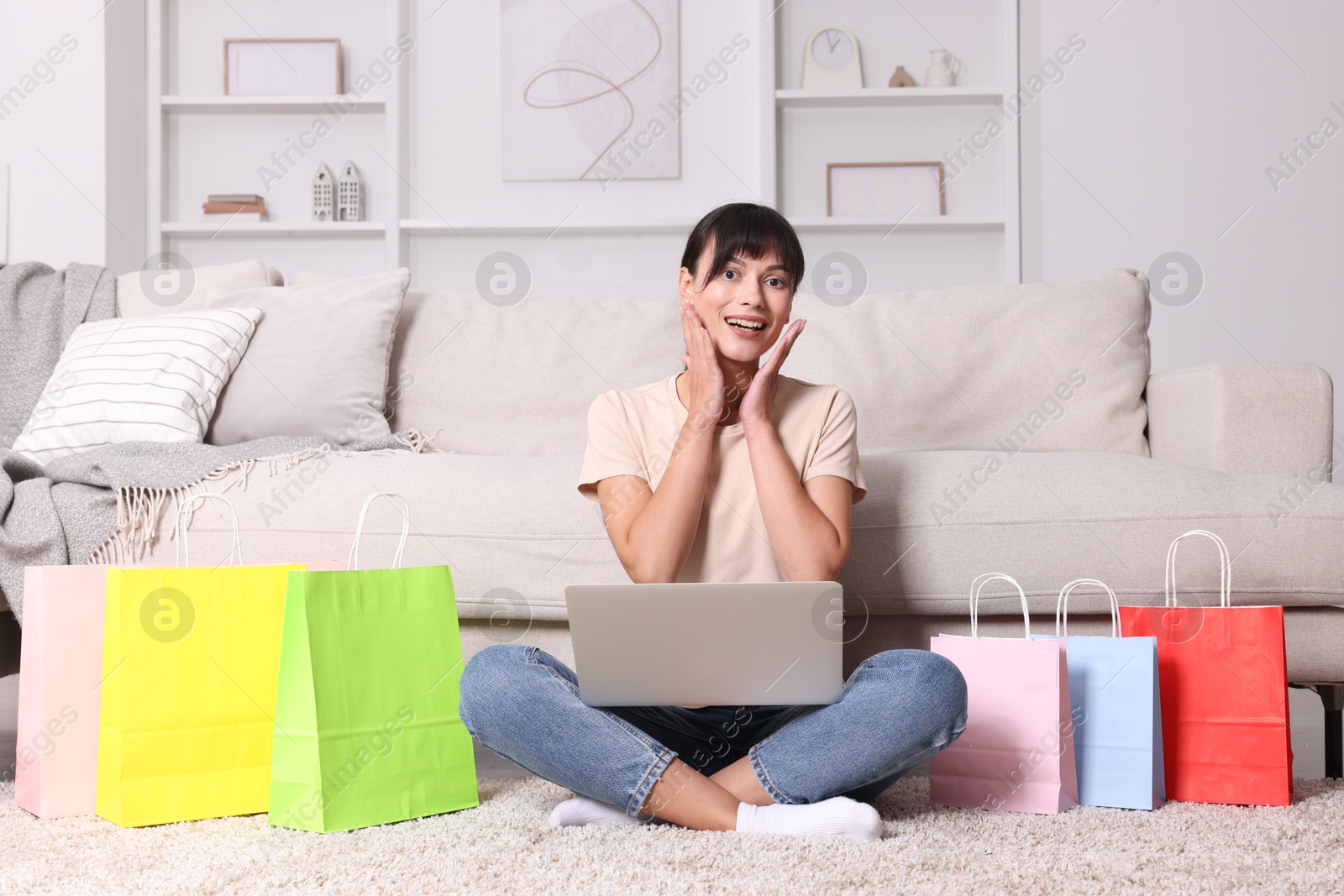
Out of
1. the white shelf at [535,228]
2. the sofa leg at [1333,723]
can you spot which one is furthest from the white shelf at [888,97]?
the sofa leg at [1333,723]

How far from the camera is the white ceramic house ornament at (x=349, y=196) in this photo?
361 cm

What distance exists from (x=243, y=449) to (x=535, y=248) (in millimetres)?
1955

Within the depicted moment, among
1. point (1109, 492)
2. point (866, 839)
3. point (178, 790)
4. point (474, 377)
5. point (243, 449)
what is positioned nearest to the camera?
point (866, 839)

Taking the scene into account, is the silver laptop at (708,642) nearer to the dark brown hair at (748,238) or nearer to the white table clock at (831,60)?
the dark brown hair at (748,238)

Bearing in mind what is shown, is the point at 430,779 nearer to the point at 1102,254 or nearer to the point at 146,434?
the point at 146,434

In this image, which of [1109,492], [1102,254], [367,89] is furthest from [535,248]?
[1109,492]

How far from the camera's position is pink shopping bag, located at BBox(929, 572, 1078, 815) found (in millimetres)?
1217

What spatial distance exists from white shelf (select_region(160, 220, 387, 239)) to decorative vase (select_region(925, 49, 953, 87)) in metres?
1.86

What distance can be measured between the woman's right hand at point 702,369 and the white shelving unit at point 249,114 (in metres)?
2.35

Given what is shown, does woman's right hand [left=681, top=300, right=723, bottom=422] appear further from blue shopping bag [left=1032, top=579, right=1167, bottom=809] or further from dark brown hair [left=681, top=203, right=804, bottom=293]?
blue shopping bag [left=1032, top=579, right=1167, bottom=809]

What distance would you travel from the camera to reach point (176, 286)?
2.28 metres

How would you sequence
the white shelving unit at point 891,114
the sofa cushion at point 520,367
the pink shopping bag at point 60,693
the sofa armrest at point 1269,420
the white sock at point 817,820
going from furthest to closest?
the white shelving unit at point 891,114 → the sofa cushion at point 520,367 → the sofa armrest at point 1269,420 → the pink shopping bag at point 60,693 → the white sock at point 817,820

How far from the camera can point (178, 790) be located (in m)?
1.17

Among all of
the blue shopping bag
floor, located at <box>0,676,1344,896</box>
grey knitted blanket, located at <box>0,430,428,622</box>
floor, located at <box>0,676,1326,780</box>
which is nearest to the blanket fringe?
grey knitted blanket, located at <box>0,430,428,622</box>
